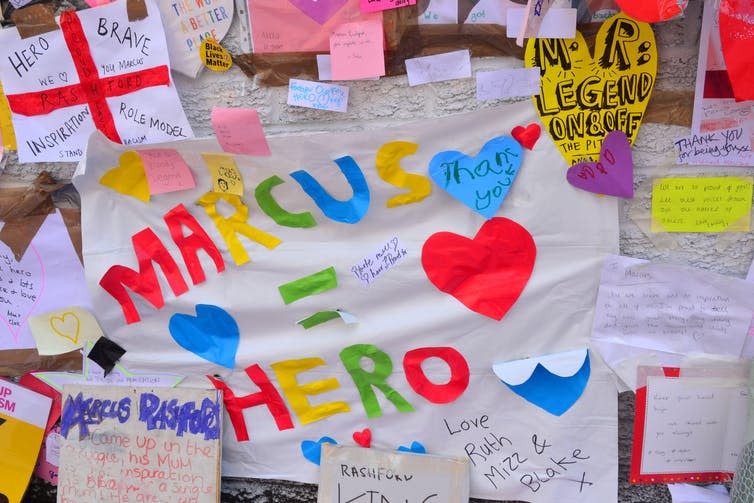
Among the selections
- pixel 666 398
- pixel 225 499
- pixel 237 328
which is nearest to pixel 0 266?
pixel 237 328

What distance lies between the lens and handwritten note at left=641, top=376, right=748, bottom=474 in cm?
184

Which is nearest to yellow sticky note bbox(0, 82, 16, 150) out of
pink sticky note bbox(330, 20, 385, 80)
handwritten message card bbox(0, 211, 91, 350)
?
handwritten message card bbox(0, 211, 91, 350)

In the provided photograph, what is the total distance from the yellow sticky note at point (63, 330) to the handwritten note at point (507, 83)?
4.99ft

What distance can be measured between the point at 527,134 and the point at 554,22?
310 millimetres

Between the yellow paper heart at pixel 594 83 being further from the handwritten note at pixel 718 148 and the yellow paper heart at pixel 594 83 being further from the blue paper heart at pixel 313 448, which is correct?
the blue paper heart at pixel 313 448

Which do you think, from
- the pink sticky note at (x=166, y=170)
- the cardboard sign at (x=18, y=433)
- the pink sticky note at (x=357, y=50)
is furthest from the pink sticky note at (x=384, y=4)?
the cardboard sign at (x=18, y=433)

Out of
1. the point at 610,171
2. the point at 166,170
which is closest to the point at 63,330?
the point at 166,170

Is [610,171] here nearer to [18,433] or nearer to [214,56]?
[214,56]

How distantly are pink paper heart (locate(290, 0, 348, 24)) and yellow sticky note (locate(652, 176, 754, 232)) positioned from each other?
3.48 feet

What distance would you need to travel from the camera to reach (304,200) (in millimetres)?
1978

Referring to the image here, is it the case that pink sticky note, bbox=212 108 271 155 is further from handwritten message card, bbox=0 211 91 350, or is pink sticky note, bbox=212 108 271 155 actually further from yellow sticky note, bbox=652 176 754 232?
yellow sticky note, bbox=652 176 754 232

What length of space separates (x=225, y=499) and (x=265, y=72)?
1469 millimetres

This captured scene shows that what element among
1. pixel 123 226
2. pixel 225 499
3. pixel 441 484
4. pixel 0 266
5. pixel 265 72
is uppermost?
pixel 265 72

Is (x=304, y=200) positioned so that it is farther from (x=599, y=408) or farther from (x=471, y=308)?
(x=599, y=408)
